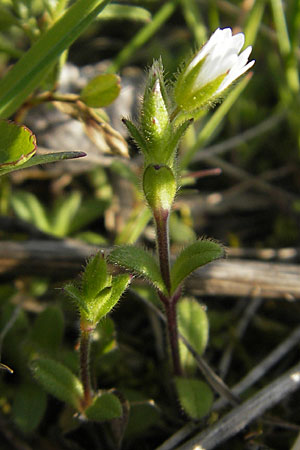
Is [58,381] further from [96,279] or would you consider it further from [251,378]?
[251,378]

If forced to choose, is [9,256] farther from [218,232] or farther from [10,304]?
[218,232]

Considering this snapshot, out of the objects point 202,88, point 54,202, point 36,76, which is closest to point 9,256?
point 54,202

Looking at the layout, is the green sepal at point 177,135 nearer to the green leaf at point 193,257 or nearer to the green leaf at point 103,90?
the green leaf at point 193,257

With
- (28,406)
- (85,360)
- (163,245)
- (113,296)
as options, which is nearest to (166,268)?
(163,245)

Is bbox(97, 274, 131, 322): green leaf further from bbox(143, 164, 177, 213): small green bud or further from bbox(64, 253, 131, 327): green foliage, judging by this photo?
bbox(143, 164, 177, 213): small green bud

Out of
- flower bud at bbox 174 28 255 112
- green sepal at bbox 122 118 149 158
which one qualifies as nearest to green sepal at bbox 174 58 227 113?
flower bud at bbox 174 28 255 112

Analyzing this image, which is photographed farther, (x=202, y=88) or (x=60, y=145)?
(x=60, y=145)
